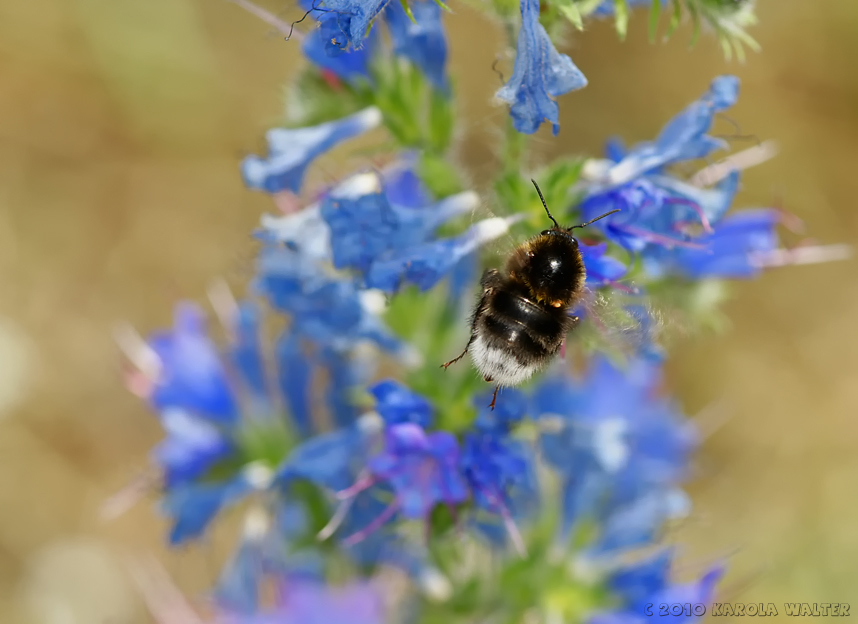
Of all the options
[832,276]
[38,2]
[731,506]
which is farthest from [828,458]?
[38,2]

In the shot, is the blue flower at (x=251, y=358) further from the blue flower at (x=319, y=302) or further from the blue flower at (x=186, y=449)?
the blue flower at (x=319, y=302)

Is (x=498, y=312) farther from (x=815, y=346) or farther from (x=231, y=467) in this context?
(x=815, y=346)

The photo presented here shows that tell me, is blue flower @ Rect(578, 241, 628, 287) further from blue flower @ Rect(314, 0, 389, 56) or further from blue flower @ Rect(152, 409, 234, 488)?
blue flower @ Rect(152, 409, 234, 488)

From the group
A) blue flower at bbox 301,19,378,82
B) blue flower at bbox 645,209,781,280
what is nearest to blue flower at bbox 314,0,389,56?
blue flower at bbox 301,19,378,82

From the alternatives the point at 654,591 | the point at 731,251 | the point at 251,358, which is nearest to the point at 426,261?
the point at 731,251

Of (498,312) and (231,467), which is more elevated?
(498,312)

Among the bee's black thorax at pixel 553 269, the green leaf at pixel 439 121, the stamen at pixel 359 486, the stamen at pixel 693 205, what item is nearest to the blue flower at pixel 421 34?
the green leaf at pixel 439 121
